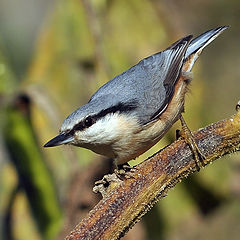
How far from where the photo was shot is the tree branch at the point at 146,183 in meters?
1.69

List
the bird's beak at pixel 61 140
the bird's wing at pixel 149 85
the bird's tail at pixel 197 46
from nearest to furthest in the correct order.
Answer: the bird's beak at pixel 61 140 → the bird's wing at pixel 149 85 → the bird's tail at pixel 197 46

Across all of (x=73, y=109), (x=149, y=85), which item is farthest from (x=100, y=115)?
(x=73, y=109)

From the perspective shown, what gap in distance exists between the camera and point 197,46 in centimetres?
291

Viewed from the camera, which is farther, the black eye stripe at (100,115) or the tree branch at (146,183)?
the black eye stripe at (100,115)

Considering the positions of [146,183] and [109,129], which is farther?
[109,129]

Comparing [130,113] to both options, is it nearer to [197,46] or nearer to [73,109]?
[197,46]

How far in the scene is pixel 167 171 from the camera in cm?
186

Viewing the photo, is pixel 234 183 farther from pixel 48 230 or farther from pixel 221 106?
pixel 221 106

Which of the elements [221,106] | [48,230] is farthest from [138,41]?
[221,106]

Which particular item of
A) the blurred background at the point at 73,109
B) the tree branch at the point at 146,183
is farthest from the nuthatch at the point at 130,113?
the blurred background at the point at 73,109

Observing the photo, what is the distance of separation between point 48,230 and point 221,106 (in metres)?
2.42

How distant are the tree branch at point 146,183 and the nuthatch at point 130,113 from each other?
427 mm

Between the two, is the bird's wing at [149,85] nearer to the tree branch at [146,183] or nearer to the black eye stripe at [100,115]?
the black eye stripe at [100,115]

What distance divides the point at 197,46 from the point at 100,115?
2.56ft
